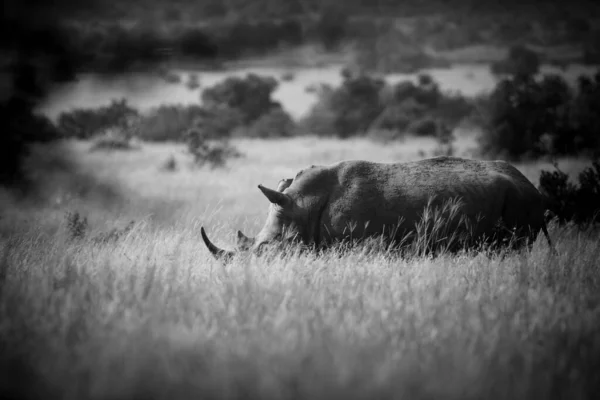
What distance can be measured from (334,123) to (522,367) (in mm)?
29445

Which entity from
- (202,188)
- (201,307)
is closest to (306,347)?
(201,307)

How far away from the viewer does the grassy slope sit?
103 inches

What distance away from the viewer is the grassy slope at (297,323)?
2.62m

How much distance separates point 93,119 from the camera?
26.6 m

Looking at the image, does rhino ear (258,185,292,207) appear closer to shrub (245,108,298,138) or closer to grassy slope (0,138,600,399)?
grassy slope (0,138,600,399)

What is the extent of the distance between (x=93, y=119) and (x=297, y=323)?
87.0 feet

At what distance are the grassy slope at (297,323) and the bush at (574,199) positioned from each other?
220cm

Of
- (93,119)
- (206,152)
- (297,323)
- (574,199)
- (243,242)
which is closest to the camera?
(297,323)

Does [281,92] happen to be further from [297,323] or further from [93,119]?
[297,323]

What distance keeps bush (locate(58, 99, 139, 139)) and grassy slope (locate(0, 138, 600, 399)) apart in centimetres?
2103

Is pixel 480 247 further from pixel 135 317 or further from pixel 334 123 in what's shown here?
pixel 334 123

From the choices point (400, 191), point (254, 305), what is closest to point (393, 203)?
point (400, 191)

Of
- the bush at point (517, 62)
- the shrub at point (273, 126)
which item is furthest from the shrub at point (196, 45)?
the bush at point (517, 62)

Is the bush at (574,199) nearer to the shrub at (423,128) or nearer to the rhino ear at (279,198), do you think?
the rhino ear at (279,198)
